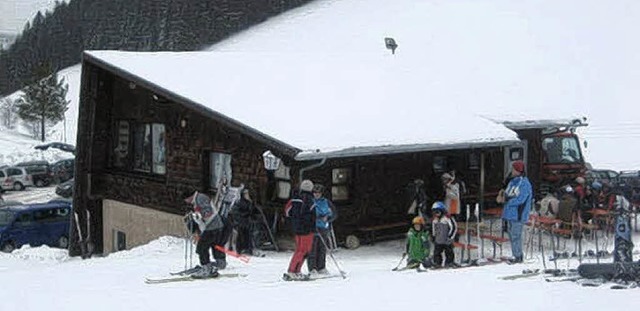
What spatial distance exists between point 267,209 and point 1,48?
318 feet

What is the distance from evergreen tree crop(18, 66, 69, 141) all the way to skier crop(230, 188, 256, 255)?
44117 mm

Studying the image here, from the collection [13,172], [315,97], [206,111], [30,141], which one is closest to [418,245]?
[206,111]

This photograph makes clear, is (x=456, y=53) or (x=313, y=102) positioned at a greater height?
(x=456, y=53)

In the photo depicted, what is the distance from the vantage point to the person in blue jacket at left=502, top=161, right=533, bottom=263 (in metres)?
13.2

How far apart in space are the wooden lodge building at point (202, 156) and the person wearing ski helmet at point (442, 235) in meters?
2.57

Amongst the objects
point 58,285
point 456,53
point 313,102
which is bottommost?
point 58,285

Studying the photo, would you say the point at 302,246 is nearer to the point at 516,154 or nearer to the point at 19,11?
the point at 516,154

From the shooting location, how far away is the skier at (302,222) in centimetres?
1146

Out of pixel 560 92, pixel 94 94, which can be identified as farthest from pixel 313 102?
pixel 560 92

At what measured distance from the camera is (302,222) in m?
11.5

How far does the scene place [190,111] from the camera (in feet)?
59.0

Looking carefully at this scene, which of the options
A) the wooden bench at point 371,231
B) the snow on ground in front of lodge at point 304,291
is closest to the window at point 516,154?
the wooden bench at point 371,231

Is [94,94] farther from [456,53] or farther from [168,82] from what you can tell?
[456,53]

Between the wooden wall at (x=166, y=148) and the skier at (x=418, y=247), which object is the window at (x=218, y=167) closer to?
the wooden wall at (x=166, y=148)
